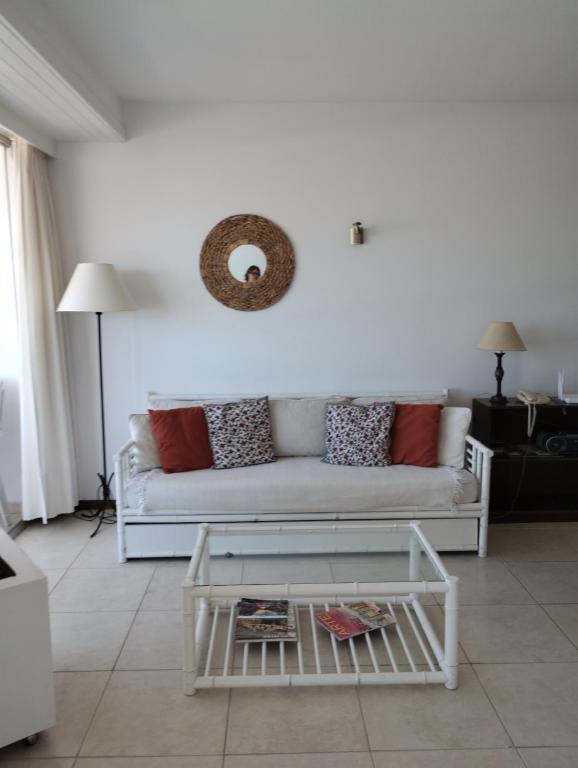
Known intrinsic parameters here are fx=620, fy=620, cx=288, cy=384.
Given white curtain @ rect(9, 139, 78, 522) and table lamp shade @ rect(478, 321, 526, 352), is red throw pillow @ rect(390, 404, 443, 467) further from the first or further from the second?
white curtain @ rect(9, 139, 78, 522)

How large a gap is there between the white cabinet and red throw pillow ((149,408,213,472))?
157 cm

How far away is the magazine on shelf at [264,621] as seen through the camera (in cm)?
241

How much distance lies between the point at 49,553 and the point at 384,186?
117 inches

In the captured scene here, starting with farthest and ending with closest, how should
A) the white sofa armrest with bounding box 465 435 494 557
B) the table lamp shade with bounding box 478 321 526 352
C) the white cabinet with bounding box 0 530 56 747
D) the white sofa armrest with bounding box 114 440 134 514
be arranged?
the table lamp shade with bounding box 478 321 526 352 → the white sofa armrest with bounding box 465 435 494 557 → the white sofa armrest with bounding box 114 440 134 514 → the white cabinet with bounding box 0 530 56 747

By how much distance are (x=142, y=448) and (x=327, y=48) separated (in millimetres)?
2314

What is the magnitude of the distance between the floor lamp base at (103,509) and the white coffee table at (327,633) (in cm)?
143

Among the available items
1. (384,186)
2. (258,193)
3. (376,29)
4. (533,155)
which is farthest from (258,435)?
(533,155)

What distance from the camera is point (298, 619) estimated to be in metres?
2.63

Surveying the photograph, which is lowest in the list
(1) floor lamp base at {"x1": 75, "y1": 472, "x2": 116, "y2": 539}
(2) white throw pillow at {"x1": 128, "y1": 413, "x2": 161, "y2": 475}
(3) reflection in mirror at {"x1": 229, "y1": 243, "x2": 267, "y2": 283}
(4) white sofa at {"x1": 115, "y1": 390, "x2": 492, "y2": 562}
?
(1) floor lamp base at {"x1": 75, "y1": 472, "x2": 116, "y2": 539}

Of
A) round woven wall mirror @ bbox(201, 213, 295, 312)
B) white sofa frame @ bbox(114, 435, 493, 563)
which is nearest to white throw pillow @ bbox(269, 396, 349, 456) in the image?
white sofa frame @ bbox(114, 435, 493, 563)

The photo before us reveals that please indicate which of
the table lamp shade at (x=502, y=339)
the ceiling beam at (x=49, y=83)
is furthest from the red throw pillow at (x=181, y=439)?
the table lamp shade at (x=502, y=339)

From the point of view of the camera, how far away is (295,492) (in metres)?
3.32

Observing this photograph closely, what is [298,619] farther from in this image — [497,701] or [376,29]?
[376,29]

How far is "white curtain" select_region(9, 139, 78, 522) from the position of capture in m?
3.57
